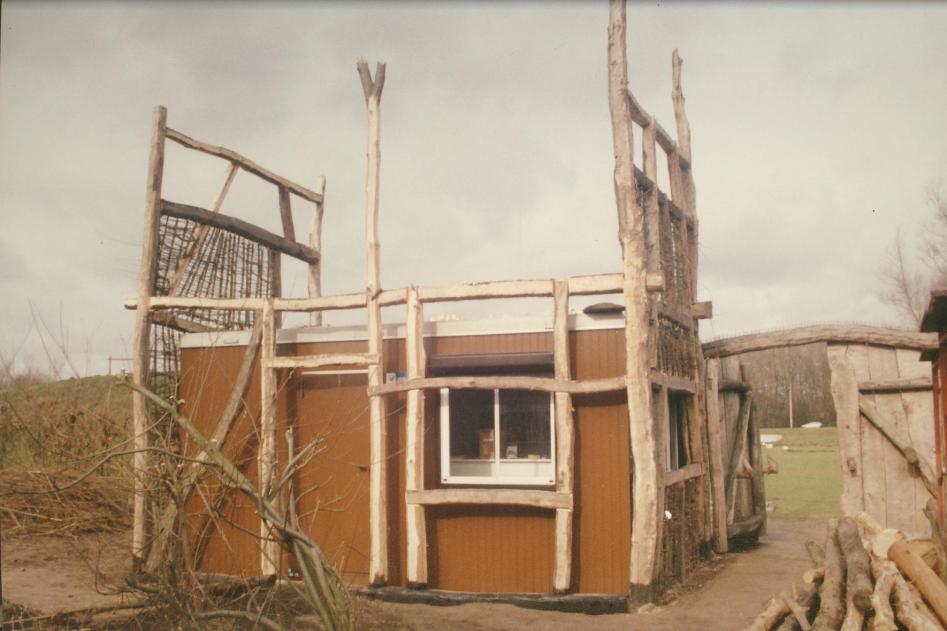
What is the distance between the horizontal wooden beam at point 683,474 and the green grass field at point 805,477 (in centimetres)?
639

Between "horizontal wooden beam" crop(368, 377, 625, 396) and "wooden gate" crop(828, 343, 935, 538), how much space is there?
304 centimetres

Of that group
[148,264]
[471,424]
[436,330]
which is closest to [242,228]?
[148,264]

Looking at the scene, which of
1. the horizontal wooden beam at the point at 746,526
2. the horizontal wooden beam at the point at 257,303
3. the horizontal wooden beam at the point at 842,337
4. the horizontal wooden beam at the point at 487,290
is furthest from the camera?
the horizontal wooden beam at the point at 746,526

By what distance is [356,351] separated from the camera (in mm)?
10797

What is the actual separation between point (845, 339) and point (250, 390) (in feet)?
24.6

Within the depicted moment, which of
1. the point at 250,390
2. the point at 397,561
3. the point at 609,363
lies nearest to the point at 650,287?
the point at 609,363

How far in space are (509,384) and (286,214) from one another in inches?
222

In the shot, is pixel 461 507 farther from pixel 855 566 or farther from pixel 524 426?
pixel 855 566

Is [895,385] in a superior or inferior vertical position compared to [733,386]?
inferior

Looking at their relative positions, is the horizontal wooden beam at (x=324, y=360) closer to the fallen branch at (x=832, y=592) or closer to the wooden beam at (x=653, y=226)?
the wooden beam at (x=653, y=226)

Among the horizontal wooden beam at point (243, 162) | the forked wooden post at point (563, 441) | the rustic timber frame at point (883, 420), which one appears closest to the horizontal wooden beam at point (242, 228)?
the horizontal wooden beam at point (243, 162)

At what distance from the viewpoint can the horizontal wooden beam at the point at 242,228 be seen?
11.3 meters

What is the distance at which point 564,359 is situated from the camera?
370 inches

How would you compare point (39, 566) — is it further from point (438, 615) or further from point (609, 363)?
point (609, 363)
